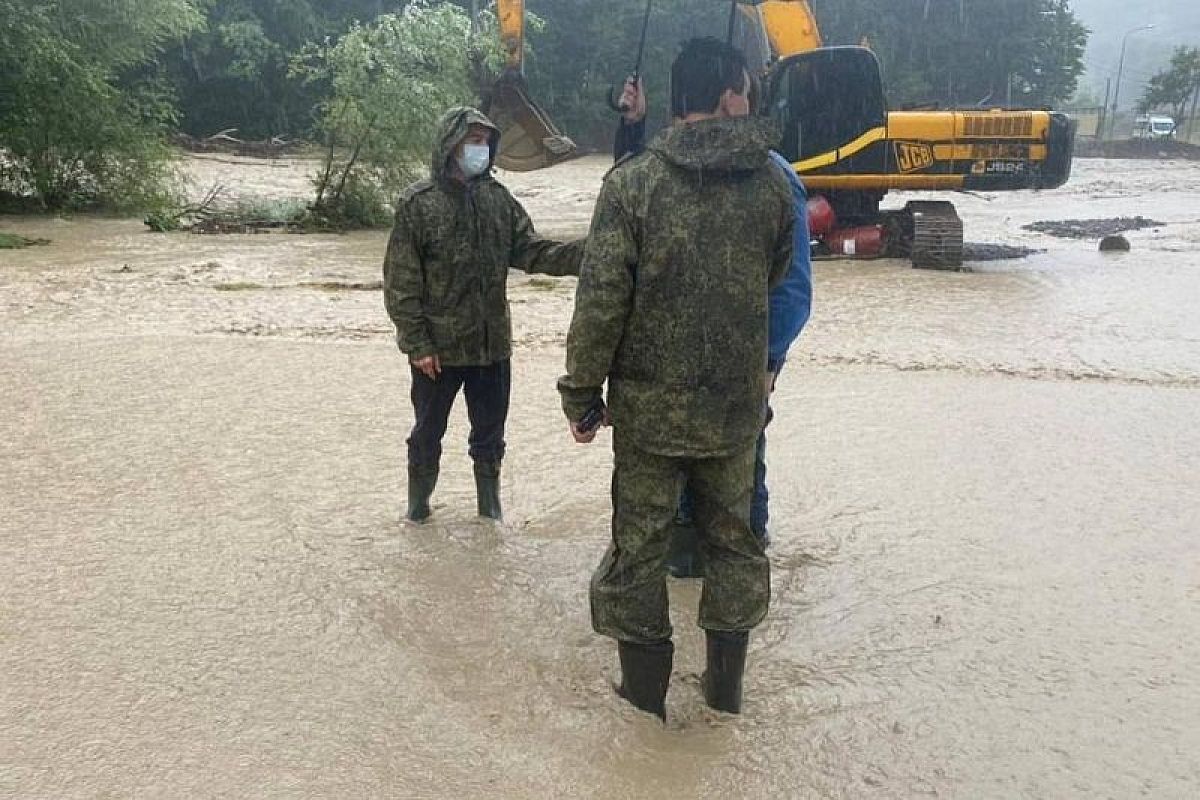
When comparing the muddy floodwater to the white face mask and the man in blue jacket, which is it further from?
the white face mask

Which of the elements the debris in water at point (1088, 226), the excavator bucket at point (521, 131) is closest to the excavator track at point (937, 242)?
the excavator bucket at point (521, 131)

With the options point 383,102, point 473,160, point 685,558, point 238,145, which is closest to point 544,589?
point 685,558

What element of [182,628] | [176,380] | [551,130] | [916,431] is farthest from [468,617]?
[551,130]

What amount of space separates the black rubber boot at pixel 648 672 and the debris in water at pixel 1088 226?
15911 mm

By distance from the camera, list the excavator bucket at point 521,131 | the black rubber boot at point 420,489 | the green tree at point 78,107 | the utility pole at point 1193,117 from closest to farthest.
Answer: the black rubber boot at point 420,489 → the excavator bucket at point 521,131 → the green tree at point 78,107 → the utility pole at point 1193,117

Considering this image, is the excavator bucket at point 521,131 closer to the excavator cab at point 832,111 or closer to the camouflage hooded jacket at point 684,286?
the excavator cab at point 832,111

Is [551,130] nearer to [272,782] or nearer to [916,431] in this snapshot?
[916,431]

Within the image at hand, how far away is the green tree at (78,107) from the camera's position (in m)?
16.6

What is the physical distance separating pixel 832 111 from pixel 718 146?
35.5ft

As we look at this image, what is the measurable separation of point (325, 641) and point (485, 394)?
1269mm

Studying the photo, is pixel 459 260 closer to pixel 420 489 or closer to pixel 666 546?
pixel 420 489

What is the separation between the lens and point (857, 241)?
13.9 meters

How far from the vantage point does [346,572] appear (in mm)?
4270

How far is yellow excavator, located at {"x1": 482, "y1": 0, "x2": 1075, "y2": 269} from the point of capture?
42.2ft
